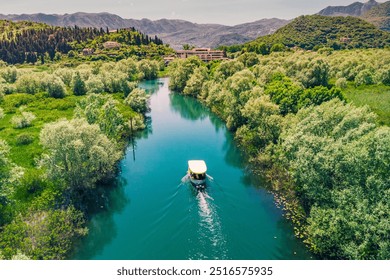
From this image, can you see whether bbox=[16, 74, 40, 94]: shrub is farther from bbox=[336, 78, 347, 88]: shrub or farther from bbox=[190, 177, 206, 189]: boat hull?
bbox=[336, 78, 347, 88]: shrub

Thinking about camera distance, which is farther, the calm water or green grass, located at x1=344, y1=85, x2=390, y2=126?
green grass, located at x1=344, y1=85, x2=390, y2=126

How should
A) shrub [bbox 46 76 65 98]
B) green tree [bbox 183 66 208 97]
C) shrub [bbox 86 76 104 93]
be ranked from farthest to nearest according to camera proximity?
green tree [bbox 183 66 208 97] < shrub [bbox 86 76 104 93] < shrub [bbox 46 76 65 98]

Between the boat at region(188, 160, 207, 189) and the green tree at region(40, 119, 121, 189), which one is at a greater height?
the green tree at region(40, 119, 121, 189)

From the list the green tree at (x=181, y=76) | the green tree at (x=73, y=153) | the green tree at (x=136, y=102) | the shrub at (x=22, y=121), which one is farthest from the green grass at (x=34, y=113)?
the green tree at (x=181, y=76)

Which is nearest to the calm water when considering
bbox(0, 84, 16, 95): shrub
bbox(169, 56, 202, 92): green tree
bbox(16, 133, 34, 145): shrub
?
bbox(16, 133, 34, 145): shrub

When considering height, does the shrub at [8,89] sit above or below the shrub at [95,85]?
below

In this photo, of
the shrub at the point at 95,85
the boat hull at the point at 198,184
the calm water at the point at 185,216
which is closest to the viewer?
the calm water at the point at 185,216

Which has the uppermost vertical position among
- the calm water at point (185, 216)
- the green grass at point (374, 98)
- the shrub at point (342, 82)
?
the shrub at point (342, 82)

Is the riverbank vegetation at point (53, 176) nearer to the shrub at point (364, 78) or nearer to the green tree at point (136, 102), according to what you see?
the green tree at point (136, 102)
